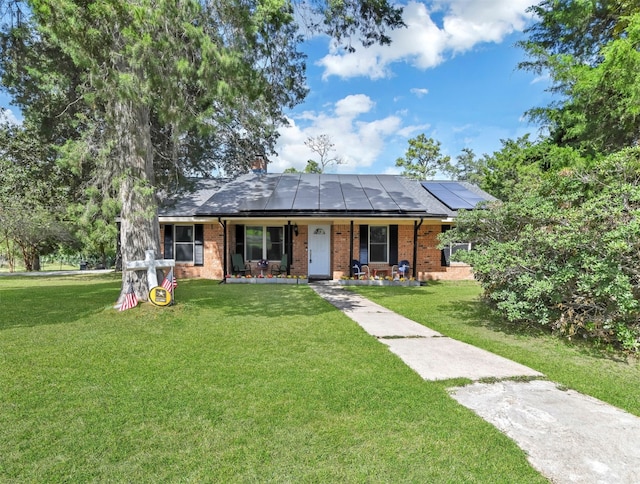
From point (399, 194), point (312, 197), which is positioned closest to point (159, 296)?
point (312, 197)

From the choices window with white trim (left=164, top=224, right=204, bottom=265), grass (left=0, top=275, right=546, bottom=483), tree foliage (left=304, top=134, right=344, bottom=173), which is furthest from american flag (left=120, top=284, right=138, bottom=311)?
tree foliage (left=304, top=134, right=344, bottom=173)

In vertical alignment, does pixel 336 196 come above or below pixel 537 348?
above

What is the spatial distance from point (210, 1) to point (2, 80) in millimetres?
6549

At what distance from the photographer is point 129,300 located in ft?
23.7

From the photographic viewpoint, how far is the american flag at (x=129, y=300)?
7.11 meters

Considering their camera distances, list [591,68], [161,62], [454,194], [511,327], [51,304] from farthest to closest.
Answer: [454,194], [51,304], [591,68], [511,327], [161,62]

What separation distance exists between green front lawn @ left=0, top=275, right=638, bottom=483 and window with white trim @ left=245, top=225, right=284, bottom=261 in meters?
8.08

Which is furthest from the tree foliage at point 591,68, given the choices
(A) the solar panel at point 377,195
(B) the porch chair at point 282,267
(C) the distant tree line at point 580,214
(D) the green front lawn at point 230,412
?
(B) the porch chair at point 282,267

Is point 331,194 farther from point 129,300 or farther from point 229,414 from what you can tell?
point 229,414

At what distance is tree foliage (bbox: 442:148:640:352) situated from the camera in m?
4.51

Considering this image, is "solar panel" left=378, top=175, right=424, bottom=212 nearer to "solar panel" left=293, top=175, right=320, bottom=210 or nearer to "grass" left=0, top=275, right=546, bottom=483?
"solar panel" left=293, top=175, right=320, bottom=210

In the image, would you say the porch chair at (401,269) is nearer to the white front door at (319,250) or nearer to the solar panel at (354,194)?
the solar panel at (354,194)

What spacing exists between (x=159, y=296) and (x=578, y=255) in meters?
7.39

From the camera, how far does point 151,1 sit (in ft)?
16.0
